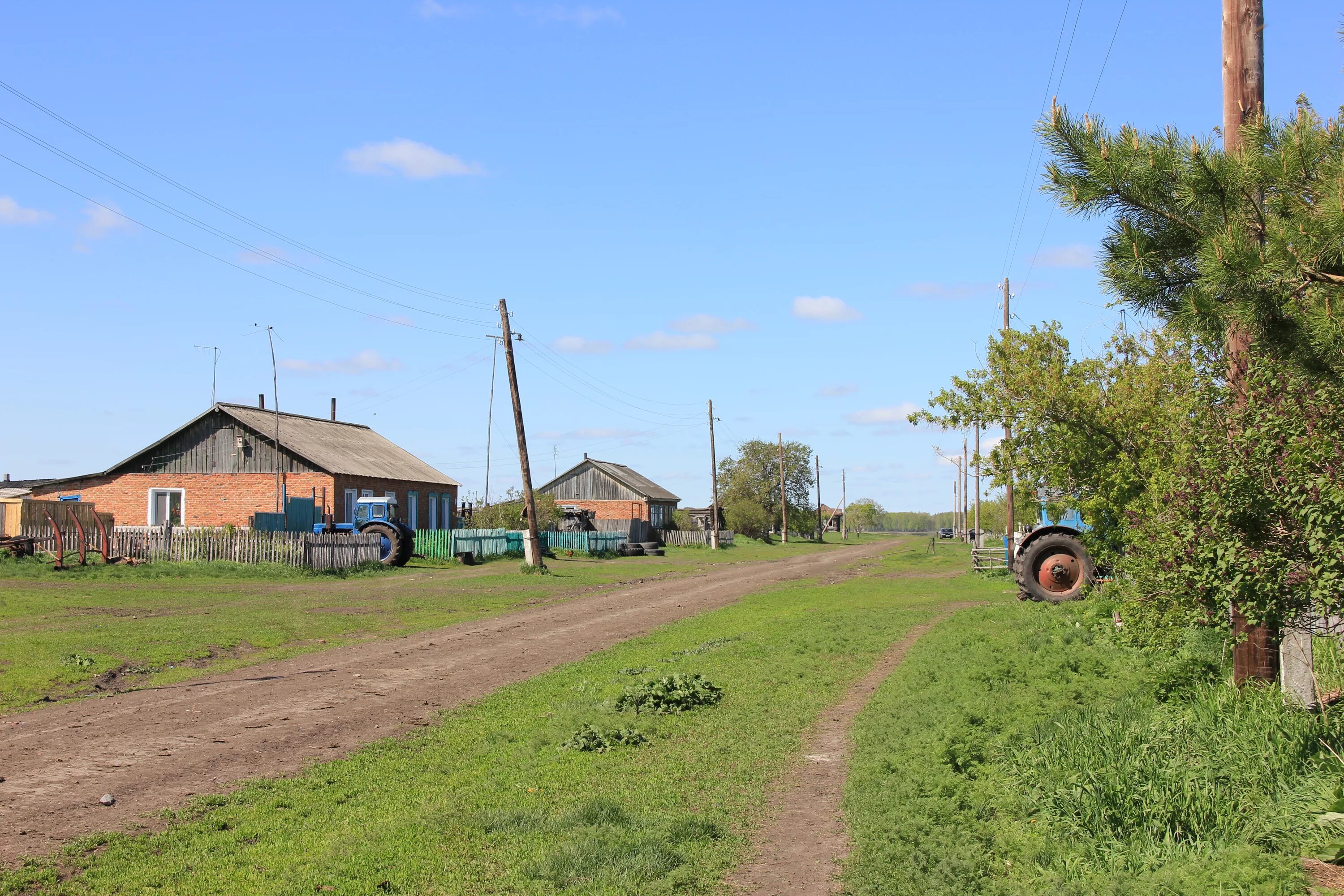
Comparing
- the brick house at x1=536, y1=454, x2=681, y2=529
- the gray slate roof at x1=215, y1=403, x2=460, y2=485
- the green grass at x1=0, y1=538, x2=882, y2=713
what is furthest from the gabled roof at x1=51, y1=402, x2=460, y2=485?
the brick house at x1=536, y1=454, x2=681, y2=529

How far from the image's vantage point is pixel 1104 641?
14.0 metres

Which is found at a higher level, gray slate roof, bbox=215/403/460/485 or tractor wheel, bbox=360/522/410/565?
gray slate roof, bbox=215/403/460/485

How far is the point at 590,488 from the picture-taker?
8594 centimetres

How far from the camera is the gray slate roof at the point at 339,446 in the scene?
4469cm

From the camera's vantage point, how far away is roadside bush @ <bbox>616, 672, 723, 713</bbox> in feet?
37.1

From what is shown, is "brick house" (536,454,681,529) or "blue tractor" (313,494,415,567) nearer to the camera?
"blue tractor" (313,494,415,567)

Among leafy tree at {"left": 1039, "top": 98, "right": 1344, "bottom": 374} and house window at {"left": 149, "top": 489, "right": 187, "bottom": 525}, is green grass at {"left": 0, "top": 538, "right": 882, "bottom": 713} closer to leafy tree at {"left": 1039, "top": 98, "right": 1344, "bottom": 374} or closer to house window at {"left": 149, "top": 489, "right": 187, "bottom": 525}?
leafy tree at {"left": 1039, "top": 98, "right": 1344, "bottom": 374}

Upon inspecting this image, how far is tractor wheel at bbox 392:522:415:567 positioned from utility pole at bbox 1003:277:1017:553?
20.8 meters

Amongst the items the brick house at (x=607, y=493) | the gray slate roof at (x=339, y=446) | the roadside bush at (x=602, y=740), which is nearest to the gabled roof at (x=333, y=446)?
the gray slate roof at (x=339, y=446)

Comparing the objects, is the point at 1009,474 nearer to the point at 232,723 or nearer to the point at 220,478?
the point at 232,723

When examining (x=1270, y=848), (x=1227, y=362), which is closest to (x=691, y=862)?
(x=1270, y=848)

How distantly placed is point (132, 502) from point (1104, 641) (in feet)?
143

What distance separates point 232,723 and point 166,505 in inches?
1569

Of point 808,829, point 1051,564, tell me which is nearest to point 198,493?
point 1051,564
